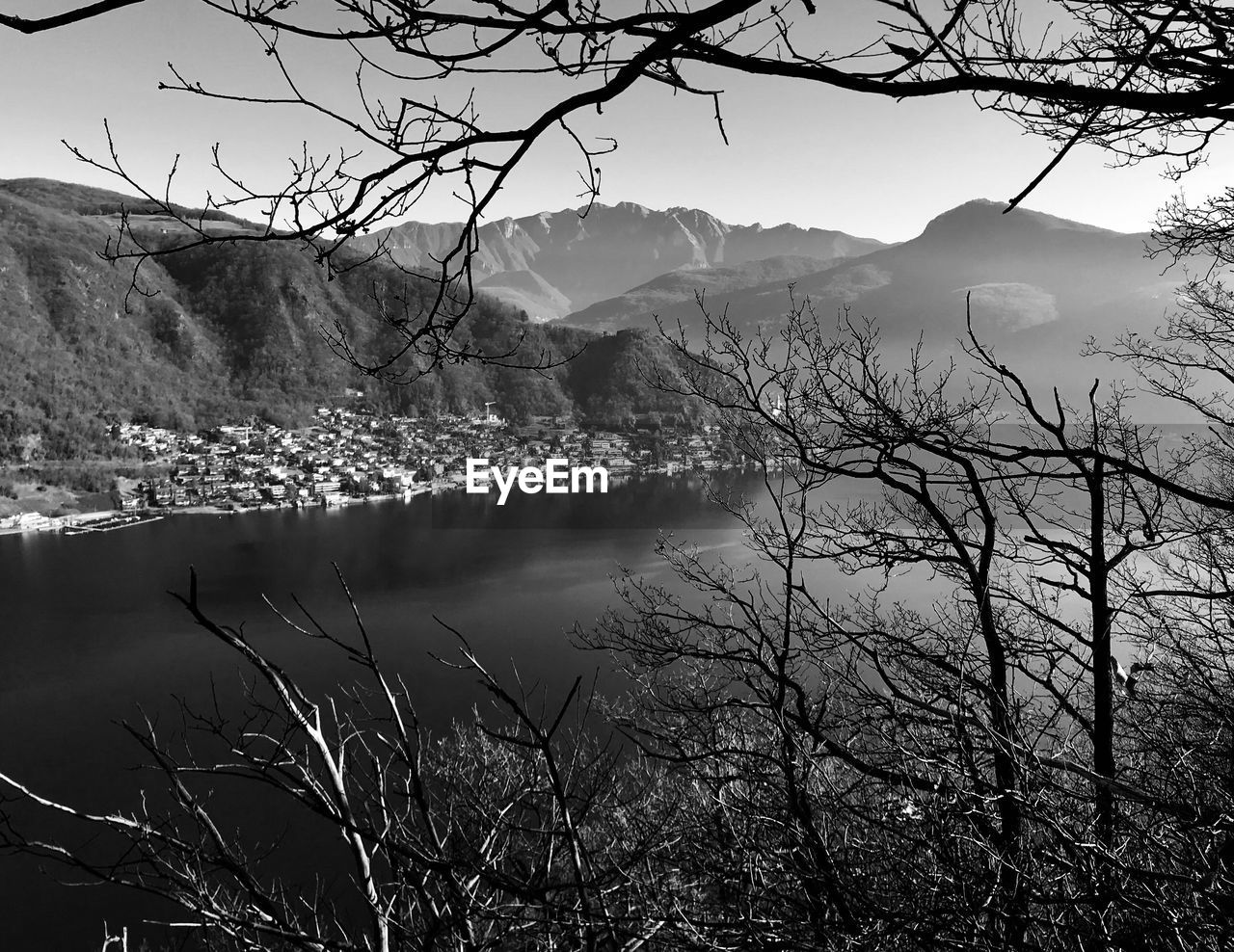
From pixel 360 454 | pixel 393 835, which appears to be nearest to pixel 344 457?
pixel 360 454

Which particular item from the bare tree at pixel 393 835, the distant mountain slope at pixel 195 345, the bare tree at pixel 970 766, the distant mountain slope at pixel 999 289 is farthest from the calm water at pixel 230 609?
the distant mountain slope at pixel 999 289

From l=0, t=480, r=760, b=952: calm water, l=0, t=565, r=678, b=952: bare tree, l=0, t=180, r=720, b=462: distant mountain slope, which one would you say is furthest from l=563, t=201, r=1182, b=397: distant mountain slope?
l=0, t=565, r=678, b=952: bare tree

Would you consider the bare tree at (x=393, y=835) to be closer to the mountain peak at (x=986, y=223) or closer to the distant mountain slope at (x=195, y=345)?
the distant mountain slope at (x=195, y=345)

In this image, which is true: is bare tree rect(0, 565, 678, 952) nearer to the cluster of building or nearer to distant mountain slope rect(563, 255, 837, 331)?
the cluster of building

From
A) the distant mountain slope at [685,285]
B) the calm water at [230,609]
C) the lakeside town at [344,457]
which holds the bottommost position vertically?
the calm water at [230,609]

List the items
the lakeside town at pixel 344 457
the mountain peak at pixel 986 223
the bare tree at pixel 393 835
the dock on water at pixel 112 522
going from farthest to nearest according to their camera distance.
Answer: the mountain peak at pixel 986 223 → the lakeside town at pixel 344 457 → the dock on water at pixel 112 522 → the bare tree at pixel 393 835
